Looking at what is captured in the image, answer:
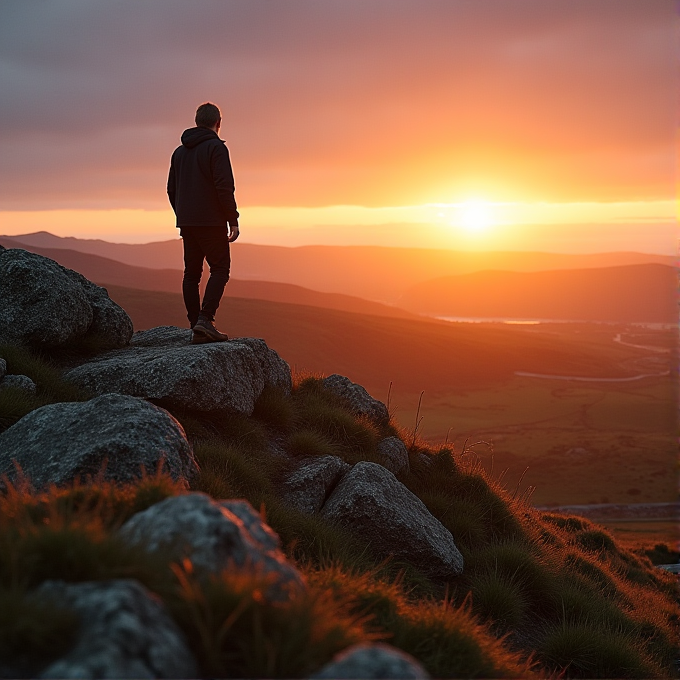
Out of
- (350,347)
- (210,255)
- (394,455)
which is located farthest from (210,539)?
(350,347)

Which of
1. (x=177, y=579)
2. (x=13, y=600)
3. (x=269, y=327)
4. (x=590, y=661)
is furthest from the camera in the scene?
(x=269, y=327)

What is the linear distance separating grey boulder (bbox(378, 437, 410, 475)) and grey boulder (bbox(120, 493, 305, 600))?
8771 mm

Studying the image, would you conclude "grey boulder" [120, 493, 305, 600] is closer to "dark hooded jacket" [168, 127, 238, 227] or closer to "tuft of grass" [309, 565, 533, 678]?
"tuft of grass" [309, 565, 533, 678]

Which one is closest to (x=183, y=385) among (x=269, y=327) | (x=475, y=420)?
(x=475, y=420)

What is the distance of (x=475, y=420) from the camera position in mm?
137500

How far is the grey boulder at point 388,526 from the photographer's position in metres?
10.1

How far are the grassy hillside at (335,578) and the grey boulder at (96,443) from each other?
0.54 m

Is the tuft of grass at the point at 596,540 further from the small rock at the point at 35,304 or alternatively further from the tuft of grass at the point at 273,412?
the small rock at the point at 35,304

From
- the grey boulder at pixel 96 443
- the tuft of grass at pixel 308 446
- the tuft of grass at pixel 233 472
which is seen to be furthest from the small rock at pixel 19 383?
the tuft of grass at pixel 308 446

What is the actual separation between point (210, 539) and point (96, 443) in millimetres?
3935

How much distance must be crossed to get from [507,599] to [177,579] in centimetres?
764

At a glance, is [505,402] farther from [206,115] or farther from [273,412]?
[206,115]

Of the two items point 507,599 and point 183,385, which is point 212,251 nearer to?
point 183,385

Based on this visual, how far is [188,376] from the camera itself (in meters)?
10.7
